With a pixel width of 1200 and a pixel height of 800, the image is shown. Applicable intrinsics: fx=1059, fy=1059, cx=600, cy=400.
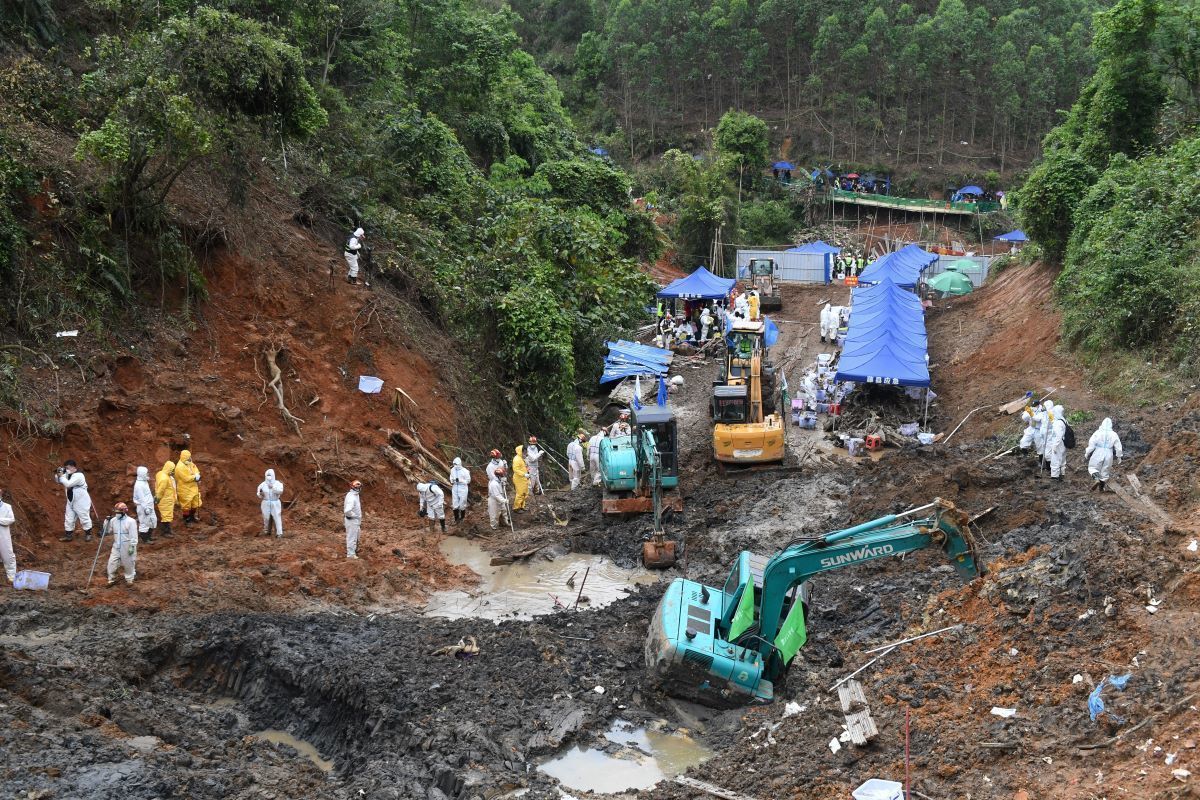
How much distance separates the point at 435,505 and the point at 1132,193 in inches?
804

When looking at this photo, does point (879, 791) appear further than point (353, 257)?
No

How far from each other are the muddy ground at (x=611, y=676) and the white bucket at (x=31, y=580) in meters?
0.18

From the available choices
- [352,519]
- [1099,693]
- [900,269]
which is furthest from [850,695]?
[900,269]

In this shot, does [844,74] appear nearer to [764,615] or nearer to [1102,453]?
[1102,453]

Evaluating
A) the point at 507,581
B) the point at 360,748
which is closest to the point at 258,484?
the point at 507,581

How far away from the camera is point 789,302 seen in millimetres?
42719

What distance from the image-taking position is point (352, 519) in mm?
16469

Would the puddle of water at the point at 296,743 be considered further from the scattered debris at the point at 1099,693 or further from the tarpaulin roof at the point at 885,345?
the tarpaulin roof at the point at 885,345

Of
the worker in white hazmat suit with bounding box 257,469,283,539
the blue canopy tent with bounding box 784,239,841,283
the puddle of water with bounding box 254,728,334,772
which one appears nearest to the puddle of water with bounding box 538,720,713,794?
the puddle of water with bounding box 254,728,334,772

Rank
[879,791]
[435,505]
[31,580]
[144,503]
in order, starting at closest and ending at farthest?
1. [879,791]
2. [31,580]
3. [144,503]
4. [435,505]

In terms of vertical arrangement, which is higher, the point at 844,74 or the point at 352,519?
the point at 844,74

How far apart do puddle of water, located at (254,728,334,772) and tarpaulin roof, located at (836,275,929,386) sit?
16467mm

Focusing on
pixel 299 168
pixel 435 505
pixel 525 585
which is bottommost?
pixel 525 585

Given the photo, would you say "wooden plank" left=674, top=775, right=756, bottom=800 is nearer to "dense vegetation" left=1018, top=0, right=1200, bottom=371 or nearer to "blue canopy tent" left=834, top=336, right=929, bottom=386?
"blue canopy tent" left=834, top=336, right=929, bottom=386
